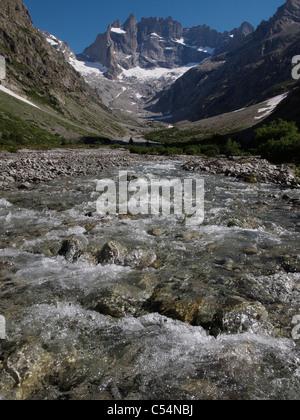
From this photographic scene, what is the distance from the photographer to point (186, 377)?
3.59m

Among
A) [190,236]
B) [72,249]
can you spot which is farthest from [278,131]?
[72,249]

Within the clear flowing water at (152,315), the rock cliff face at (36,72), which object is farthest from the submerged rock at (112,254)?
the rock cliff face at (36,72)

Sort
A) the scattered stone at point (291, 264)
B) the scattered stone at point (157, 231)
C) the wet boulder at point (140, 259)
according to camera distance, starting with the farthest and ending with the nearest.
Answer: the scattered stone at point (157, 231)
the wet boulder at point (140, 259)
the scattered stone at point (291, 264)

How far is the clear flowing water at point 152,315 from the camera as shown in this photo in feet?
11.4

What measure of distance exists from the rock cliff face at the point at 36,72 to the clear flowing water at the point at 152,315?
14322 cm

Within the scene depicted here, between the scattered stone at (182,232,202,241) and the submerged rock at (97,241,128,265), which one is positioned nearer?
the submerged rock at (97,241,128,265)

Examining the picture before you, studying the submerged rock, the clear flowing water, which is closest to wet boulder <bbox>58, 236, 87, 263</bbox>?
the clear flowing water

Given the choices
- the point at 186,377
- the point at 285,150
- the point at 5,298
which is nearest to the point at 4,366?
the point at 5,298

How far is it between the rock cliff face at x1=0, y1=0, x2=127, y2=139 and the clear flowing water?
143 m

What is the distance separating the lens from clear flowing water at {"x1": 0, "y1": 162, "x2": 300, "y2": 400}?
3477 mm

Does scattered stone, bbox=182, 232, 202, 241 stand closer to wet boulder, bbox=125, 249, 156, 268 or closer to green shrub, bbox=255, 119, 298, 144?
wet boulder, bbox=125, 249, 156, 268

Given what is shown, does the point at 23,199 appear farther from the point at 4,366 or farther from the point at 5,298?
the point at 4,366

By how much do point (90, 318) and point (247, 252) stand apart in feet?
16.3

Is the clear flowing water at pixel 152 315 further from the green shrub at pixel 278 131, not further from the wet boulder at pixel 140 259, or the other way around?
the green shrub at pixel 278 131
